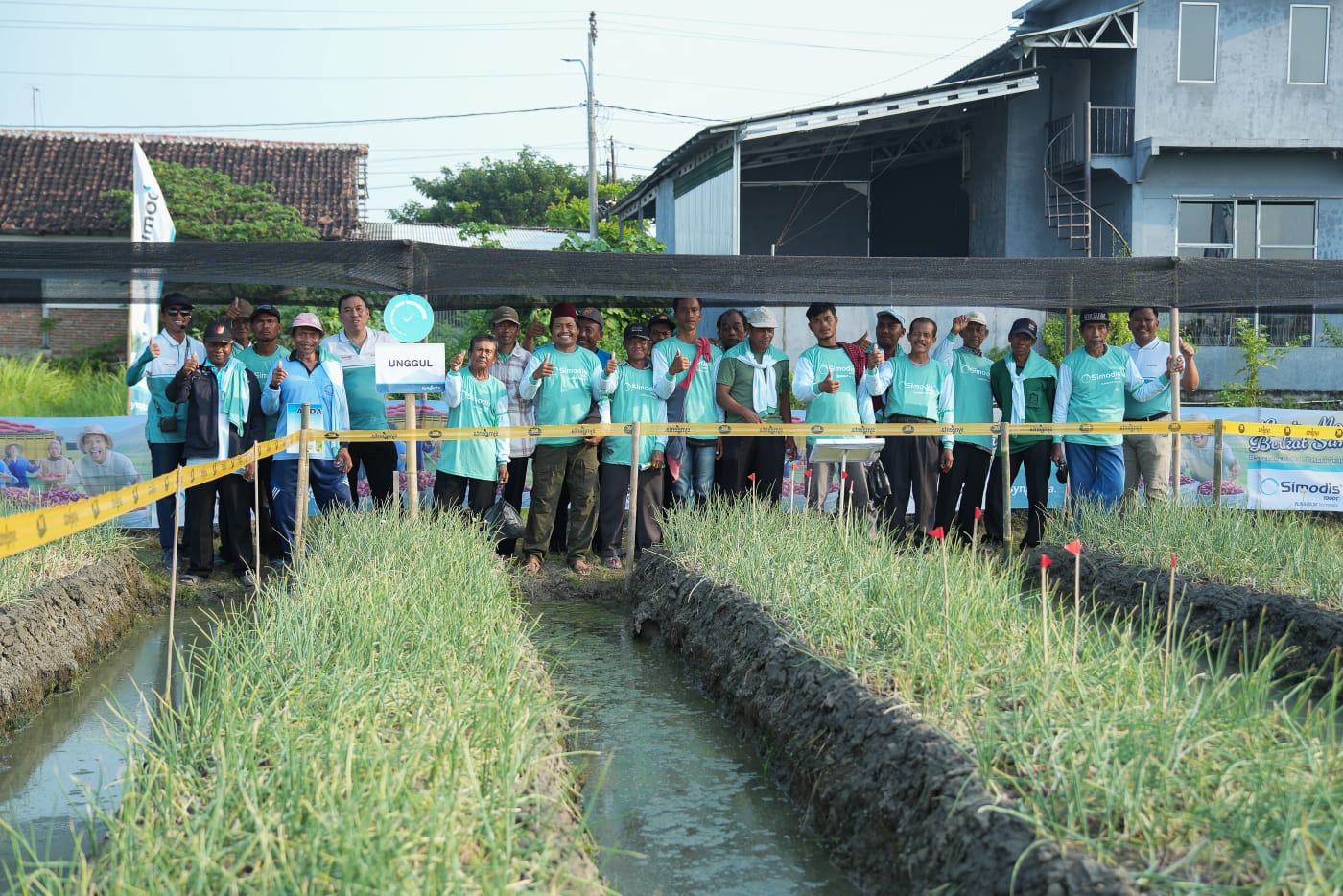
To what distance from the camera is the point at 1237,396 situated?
615 inches

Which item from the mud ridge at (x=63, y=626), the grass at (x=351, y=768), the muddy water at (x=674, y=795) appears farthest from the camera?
the mud ridge at (x=63, y=626)

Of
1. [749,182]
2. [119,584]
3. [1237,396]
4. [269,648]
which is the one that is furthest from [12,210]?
[269,648]

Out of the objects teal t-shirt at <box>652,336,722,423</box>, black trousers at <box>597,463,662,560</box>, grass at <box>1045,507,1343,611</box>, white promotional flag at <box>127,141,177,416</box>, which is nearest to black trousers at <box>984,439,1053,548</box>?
grass at <box>1045,507,1343,611</box>

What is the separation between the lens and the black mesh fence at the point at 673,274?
9125mm

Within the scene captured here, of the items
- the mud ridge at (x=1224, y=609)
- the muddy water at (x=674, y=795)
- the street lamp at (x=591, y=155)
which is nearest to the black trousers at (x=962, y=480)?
the mud ridge at (x=1224, y=609)

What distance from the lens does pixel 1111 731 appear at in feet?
12.0

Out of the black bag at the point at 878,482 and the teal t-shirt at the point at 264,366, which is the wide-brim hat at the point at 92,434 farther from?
the black bag at the point at 878,482

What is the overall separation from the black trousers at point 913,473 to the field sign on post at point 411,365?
335 centimetres

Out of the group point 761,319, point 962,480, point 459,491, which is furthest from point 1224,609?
point 459,491

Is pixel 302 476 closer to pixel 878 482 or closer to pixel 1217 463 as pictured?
pixel 878 482

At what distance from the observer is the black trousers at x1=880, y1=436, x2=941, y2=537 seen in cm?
987

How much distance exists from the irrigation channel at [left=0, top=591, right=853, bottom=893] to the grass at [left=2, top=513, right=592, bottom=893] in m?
0.18

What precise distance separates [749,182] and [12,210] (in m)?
13.4

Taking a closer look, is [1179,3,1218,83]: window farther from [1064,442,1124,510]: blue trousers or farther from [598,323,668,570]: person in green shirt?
[598,323,668,570]: person in green shirt
